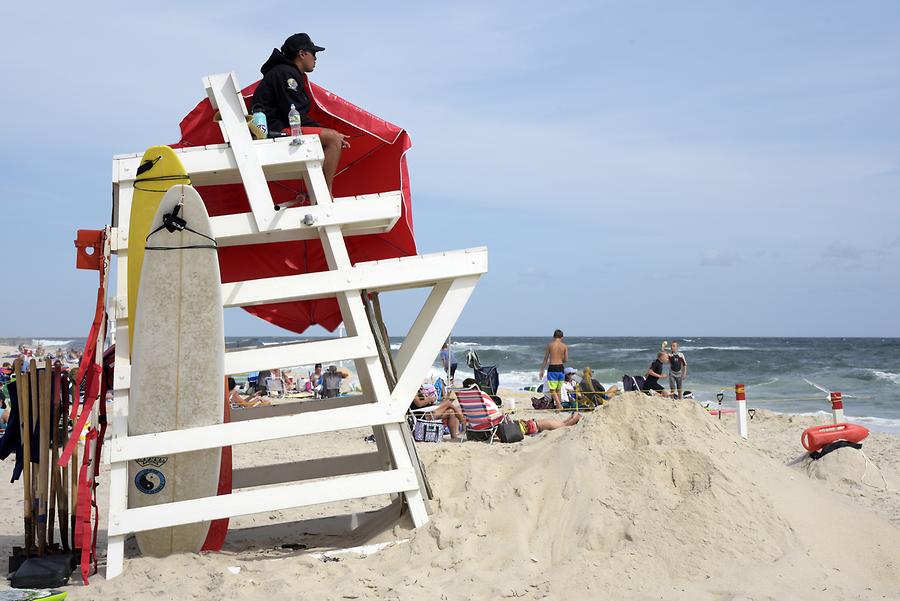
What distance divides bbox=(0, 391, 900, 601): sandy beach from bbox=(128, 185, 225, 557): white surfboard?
508mm

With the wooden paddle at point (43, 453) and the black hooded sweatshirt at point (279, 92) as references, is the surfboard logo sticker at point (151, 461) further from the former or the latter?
the black hooded sweatshirt at point (279, 92)

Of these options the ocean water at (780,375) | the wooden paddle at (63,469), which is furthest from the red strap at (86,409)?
the ocean water at (780,375)

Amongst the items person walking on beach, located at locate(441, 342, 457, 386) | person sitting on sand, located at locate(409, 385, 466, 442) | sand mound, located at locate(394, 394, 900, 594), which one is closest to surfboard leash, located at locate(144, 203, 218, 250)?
sand mound, located at locate(394, 394, 900, 594)

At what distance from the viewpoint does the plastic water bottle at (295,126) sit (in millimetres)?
5164

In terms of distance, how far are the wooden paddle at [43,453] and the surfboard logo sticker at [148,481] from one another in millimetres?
738

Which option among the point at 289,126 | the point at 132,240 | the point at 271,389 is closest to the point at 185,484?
the point at 132,240

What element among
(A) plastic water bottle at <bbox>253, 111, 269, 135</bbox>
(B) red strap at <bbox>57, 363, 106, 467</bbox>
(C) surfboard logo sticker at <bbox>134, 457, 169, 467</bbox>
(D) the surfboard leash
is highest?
(A) plastic water bottle at <bbox>253, 111, 269, 135</bbox>

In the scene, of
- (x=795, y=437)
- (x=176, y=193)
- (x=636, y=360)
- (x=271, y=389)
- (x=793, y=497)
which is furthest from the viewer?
(x=636, y=360)

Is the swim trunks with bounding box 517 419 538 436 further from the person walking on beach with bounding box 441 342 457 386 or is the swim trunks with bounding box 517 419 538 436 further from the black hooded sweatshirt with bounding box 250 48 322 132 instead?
the black hooded sweatshirt with bounding box 250 48 322 132

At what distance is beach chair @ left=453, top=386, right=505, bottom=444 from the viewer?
459 inches

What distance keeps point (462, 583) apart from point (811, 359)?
5215 centimetres

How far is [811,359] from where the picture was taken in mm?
51125

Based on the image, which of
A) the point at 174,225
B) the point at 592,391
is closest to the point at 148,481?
the point at 174,225

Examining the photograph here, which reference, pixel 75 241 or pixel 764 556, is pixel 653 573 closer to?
pixel 764 556
